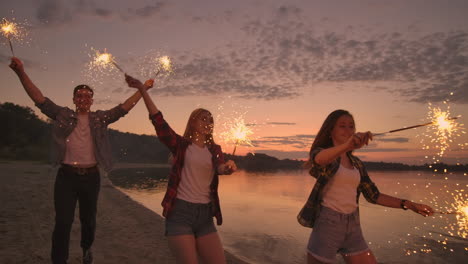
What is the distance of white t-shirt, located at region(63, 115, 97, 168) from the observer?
502 cm

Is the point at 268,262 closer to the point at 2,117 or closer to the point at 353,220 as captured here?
the point at 353,220

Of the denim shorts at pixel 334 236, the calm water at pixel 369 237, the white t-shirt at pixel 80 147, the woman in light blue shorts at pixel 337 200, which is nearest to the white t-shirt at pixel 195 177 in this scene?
the woman in light blue shorts at pixel 337 200

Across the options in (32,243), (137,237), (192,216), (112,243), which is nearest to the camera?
(192,216)

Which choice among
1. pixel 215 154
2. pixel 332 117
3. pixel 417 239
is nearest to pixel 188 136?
pixel 215 154

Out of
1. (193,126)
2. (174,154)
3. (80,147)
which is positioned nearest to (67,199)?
(80,147)

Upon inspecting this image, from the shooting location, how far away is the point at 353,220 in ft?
12.8

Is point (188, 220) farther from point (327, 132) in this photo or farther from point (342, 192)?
point (327, 132)

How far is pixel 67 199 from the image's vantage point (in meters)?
4.89

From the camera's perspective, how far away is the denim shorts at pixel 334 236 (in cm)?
374

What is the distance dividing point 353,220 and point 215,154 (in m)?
1.79

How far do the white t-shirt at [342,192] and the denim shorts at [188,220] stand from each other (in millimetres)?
1370

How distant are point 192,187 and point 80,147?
2127 millimetres

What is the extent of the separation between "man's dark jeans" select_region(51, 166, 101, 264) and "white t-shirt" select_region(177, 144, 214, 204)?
6.19 feet

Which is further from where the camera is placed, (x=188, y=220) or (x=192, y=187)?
(x=192, y=187)
